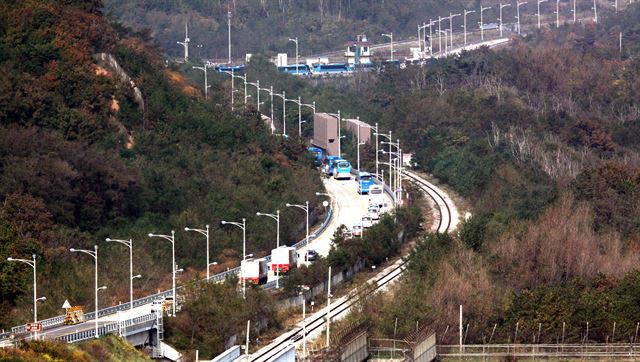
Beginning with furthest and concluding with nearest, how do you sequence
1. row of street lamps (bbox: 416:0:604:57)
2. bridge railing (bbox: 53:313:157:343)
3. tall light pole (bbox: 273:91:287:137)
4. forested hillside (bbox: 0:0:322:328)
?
row of street lamps (bbox: 416:0:604:57)
tall light pole (bbox: 273:91:287:137)
forested hillside (bbox: 0:0:322:328)
bridge railing (bbox: 53:313:157:343)

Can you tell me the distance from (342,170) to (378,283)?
3036 cm

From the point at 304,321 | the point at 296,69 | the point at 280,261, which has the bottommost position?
the point at 304,321

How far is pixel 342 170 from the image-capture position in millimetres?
111125

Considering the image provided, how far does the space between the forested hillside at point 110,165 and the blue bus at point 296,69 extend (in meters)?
40.4

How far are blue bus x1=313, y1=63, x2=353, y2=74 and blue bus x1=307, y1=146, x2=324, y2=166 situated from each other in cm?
3741

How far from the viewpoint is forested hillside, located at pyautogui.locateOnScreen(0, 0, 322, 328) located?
75.0 m

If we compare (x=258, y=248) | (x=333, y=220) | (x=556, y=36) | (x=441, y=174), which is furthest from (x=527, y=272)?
(x=556, y=36)

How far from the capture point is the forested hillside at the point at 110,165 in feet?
246

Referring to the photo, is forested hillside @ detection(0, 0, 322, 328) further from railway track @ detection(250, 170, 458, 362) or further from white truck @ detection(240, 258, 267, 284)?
railway track @ detection(250, 170, 458, 362)

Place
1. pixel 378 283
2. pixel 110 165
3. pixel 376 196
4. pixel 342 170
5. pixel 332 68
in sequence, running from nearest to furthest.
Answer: pixel 378 283, pixel 110 165, pixel 376 196, pixel 342 170, pixel 332 68

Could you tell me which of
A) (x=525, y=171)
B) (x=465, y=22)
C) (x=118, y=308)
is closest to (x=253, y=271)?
(x=118, y=308)

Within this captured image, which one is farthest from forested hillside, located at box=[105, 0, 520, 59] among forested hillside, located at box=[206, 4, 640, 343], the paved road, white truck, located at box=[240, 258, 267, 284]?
white truck, located at box=[240, 258, 267, 284]

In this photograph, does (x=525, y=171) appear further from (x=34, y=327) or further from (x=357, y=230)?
(x=34, y=327)

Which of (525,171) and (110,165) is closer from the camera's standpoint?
(110,165)
